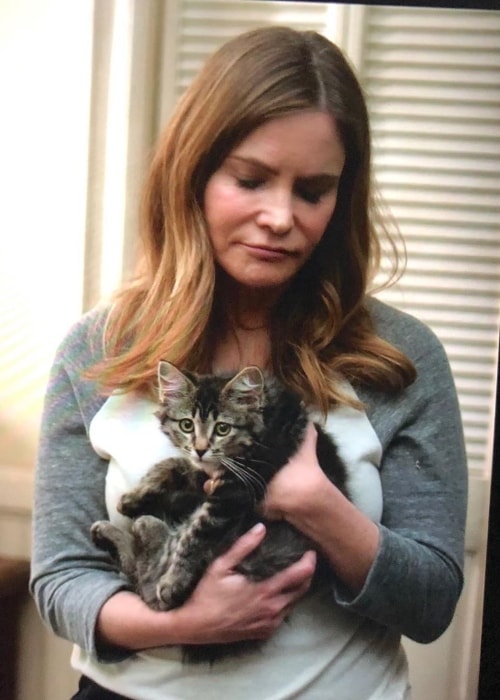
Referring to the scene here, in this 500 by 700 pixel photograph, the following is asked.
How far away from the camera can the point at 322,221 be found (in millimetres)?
773

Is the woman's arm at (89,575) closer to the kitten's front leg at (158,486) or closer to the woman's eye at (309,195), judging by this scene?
the kitten's front leg at (158,486)

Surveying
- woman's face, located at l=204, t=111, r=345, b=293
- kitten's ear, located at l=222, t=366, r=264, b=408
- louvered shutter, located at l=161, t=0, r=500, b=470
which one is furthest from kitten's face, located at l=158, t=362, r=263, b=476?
louvered shutter, located at l=161, t=0, r=500, b=470

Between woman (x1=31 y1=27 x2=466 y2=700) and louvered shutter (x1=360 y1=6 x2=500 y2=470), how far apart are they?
0.04m

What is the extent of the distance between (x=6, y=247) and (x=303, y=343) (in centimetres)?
35

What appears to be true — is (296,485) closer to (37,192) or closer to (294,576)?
(294,576)

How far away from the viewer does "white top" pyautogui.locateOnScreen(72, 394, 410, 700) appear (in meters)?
0.75

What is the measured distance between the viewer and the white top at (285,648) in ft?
2.45

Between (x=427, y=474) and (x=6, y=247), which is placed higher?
(x=6, y=247)

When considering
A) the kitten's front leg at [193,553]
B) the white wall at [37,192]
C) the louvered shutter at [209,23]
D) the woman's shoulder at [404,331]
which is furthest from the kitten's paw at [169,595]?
the louvered shutter at [209,23]

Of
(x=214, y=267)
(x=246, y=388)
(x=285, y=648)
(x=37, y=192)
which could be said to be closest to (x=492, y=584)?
(x=285, y=648)

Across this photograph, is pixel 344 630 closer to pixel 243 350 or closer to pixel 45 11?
pixel 243 350

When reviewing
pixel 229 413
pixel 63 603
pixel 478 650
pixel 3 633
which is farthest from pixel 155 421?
pixel 478 650

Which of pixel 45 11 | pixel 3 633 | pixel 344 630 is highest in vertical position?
pixel 45 11

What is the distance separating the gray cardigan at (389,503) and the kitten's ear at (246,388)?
0.36ft
